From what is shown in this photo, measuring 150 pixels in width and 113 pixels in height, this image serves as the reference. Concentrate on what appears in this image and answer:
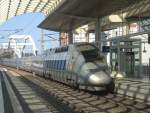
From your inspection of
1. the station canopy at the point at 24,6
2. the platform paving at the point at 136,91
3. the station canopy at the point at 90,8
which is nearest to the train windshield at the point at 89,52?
the platform paving at the point at 136,91

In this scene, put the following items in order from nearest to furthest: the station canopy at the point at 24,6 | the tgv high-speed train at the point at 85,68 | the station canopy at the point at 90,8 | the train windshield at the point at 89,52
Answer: the tgv high-speed train at the point at 85,68 < the train windshield at the point at 89,52 < the station canopy at the point at 90,8 < the station canopy at the point at 24,6

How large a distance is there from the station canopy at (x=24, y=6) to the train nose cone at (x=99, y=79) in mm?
36378

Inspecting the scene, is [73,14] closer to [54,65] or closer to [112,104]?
[54,65]

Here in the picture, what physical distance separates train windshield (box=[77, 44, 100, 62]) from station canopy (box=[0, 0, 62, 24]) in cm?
3337

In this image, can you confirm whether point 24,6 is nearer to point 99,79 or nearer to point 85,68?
point 85,68

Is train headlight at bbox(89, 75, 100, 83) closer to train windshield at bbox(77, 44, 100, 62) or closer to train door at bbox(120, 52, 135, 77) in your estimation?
train windshield at bbox(77, 44, 100, 62)

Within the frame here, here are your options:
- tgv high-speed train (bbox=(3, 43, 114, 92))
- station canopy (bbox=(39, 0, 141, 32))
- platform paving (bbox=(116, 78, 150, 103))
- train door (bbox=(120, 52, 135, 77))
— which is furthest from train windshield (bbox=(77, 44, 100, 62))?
train door (bbox=(120, 52, 135, 77))

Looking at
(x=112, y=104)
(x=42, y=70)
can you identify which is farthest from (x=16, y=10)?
(x=112, y=104)

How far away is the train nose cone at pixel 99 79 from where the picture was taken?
80.5ft

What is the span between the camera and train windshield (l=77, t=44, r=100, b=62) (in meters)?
26.5

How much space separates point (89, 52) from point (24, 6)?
44.8 meters

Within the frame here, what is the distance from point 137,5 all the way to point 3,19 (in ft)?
166

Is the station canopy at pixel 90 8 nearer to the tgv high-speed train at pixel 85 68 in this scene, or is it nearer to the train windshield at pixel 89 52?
the tgv high-speed train at pixel 85 68

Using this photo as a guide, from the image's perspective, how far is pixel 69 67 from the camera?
93.7 ft
